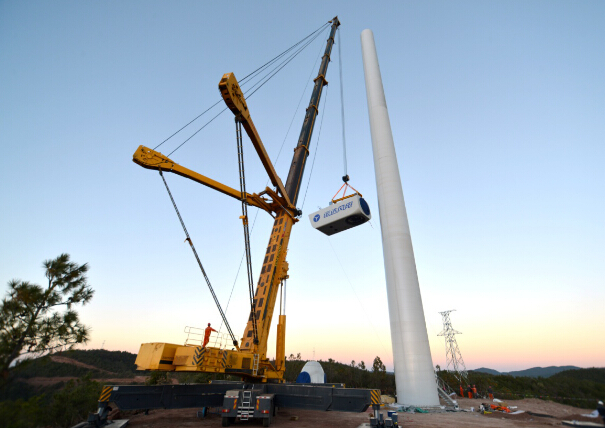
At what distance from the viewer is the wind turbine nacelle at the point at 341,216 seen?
15.9 m

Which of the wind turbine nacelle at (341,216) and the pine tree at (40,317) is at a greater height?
the wind turbine nacelle at (341,216)

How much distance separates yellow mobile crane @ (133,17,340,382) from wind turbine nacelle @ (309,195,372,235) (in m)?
1.37

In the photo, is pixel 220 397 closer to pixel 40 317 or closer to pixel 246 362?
pixel 246 362

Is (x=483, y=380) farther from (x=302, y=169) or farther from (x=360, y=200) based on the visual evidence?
(x=302, y=169)

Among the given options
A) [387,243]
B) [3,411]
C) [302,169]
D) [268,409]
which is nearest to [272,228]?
[302,169]

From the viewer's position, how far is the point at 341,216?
16359 mm

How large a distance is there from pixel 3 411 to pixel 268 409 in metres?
7.25

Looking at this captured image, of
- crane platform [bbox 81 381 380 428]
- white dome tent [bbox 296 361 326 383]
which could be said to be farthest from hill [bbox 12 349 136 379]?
white dome tent [bbox 296 361 326 383]

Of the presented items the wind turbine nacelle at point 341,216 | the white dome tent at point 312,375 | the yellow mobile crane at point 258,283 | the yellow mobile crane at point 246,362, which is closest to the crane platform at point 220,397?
the yellow mobile crane at point 246,362

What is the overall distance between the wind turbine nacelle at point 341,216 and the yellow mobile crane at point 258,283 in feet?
4.51

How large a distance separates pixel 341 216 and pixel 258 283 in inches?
220

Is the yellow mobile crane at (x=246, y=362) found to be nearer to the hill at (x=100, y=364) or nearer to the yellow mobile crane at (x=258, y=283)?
the yellow mobile crane at (x=258, y=283)

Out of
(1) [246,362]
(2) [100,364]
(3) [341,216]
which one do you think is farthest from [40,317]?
(2) [100,364]

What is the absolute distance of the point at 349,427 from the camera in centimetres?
A: 1100
